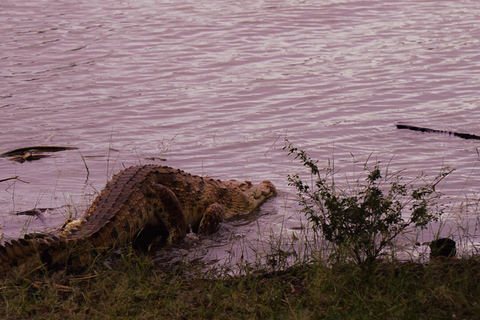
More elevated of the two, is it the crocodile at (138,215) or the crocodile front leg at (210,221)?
the crocodile at (138,215)

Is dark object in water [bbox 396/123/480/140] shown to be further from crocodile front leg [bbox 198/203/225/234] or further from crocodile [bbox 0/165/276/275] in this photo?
crocodile front leg [bbox 198/203/225/234]

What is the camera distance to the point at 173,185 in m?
6.54

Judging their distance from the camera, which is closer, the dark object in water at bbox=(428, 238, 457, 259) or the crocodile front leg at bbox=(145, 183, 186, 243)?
the dark object in water at bbox=(428, 238, 457, 259)

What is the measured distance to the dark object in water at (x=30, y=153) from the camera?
860cm

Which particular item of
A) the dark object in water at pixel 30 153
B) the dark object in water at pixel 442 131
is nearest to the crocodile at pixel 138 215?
the dark object in water at pixel 30 153

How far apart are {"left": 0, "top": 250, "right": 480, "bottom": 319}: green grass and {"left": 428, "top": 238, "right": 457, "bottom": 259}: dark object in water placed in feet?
0.71

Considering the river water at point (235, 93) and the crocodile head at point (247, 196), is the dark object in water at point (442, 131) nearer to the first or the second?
the river water at point (235, 93)

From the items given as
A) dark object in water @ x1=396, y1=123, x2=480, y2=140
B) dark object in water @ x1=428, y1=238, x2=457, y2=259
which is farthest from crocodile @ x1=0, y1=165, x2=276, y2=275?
dark object in water @ x1=396, y1=123, x2=480, y2=140

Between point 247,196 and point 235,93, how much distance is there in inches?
188

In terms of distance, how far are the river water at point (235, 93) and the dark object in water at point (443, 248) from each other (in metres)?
0.53

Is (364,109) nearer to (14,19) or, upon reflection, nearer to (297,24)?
(297,24)

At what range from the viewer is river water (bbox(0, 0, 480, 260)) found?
7.96m

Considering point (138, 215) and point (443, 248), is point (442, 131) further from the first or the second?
point (138, 215)

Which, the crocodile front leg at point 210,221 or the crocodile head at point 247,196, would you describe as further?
the crocodile head at point 247,196
